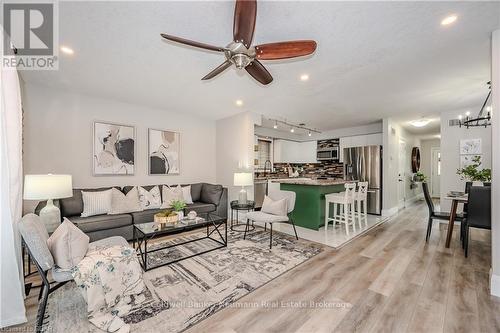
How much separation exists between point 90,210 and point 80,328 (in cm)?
218

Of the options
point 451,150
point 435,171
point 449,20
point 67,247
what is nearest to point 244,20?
point 449,20

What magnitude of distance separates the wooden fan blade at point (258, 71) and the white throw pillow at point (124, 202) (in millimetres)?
3083

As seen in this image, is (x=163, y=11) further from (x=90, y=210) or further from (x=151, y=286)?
(x=90, y=210)

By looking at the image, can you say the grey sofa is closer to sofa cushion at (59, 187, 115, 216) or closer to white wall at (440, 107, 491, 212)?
sofa cushion at (59, 187, 115, 216)

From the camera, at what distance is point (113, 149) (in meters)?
4.11

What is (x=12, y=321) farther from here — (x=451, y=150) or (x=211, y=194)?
(x=451, y=150)

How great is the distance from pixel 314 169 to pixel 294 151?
978mm

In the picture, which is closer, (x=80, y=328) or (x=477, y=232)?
(x=80, y=328)

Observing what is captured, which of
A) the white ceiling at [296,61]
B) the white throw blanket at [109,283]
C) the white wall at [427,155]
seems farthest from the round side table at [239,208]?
the white wall at [427,155]

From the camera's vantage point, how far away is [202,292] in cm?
211

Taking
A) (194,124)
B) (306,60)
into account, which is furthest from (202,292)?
(194,124)

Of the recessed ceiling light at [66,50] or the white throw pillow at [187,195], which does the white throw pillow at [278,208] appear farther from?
the recessed ceiling light at [66,50]

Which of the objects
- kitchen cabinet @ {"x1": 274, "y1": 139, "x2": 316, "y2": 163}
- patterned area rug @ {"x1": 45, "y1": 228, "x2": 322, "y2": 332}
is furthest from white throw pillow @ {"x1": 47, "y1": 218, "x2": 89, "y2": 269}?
kitchen cabinet @ {"x1": 274, "y1": 139, "x2": 316, "y2": 163}

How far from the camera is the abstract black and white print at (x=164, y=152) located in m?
4.61
